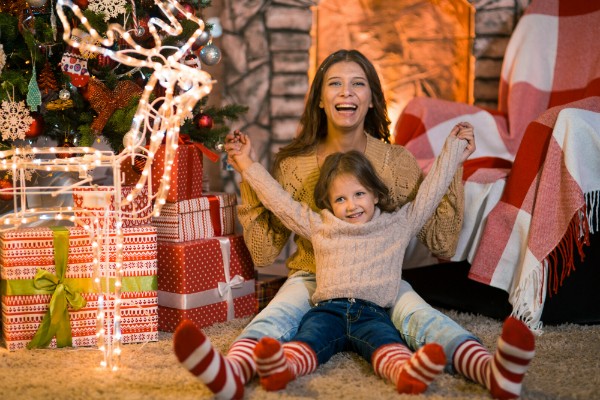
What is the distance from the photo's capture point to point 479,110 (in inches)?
103

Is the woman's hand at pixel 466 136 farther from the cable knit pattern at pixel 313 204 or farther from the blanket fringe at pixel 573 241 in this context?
the blanket fringe at pixel 573 241

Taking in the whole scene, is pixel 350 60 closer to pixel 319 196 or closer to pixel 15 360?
pixel 319 196

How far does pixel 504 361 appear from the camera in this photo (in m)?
1.34

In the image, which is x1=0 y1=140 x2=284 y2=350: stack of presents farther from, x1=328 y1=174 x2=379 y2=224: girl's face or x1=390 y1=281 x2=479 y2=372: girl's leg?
x1=390 y1=281 x2=479 y2=372: girl's leg

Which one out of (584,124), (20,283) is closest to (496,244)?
(584,124)

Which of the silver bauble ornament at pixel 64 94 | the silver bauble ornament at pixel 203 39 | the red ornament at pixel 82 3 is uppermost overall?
the red ornament at pixel 82 3

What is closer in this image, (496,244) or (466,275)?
(496,244)

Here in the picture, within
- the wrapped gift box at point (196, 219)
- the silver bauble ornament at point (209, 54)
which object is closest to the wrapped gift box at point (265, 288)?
the wrapped gift box at point (196, 219)

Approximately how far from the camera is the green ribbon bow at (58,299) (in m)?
1.77

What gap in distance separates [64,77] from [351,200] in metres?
0.97

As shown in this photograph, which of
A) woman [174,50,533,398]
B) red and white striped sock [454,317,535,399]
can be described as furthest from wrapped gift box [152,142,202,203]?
red and white striped sock [454,317,535,399]

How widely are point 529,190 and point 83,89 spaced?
1.30 m

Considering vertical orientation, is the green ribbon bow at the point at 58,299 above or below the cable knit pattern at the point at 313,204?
Answer: below

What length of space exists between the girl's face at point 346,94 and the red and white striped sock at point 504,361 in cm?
73
